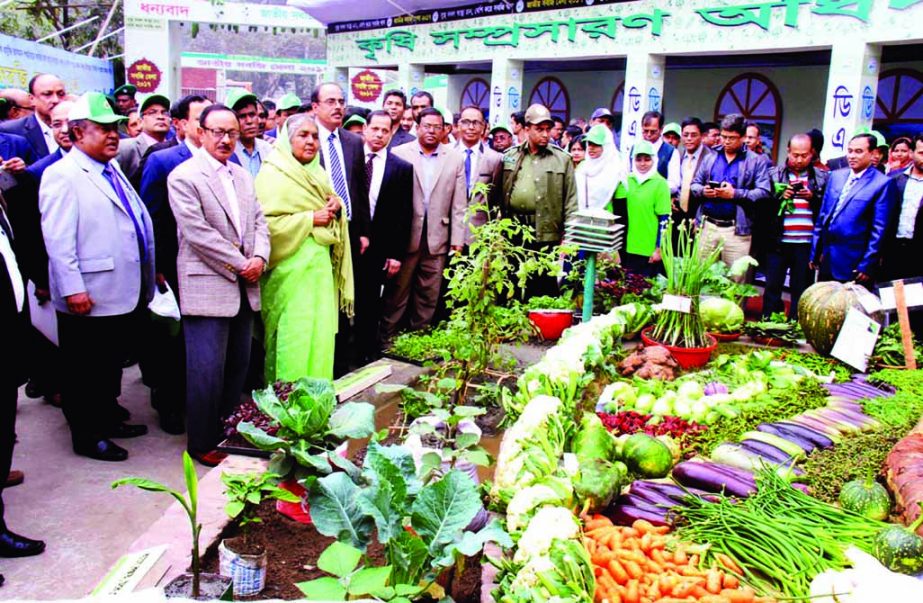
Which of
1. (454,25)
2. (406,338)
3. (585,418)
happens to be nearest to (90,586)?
(585,418)

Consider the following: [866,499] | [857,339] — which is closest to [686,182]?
[857,339]

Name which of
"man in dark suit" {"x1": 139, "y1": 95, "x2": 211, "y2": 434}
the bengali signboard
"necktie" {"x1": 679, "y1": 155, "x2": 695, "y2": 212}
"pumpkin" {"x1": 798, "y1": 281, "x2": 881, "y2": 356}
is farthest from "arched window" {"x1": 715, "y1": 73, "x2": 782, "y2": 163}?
the bengali signboard

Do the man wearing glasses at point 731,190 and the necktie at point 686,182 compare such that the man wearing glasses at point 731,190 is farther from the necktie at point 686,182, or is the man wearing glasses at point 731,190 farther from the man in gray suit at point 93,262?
the man in gray suit at point 93,262

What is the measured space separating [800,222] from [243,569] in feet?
20.6

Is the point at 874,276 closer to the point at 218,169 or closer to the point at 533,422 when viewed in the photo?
the point at 533,422

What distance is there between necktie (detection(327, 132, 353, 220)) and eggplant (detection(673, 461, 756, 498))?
316 centimetres

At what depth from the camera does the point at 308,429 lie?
125 inches

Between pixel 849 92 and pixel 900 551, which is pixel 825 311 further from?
pixel 849 92

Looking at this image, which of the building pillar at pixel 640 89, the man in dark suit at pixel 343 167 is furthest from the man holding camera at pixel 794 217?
the building pillar at pixel 640 89

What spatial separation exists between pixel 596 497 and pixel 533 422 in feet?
1.71

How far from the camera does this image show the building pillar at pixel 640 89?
1198 cm

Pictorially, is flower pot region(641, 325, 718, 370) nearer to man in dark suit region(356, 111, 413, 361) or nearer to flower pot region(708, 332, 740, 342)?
flower pot region(708, 332, 740, 342)

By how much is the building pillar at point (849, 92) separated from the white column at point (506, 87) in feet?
19.4

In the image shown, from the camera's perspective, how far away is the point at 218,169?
174 inches
